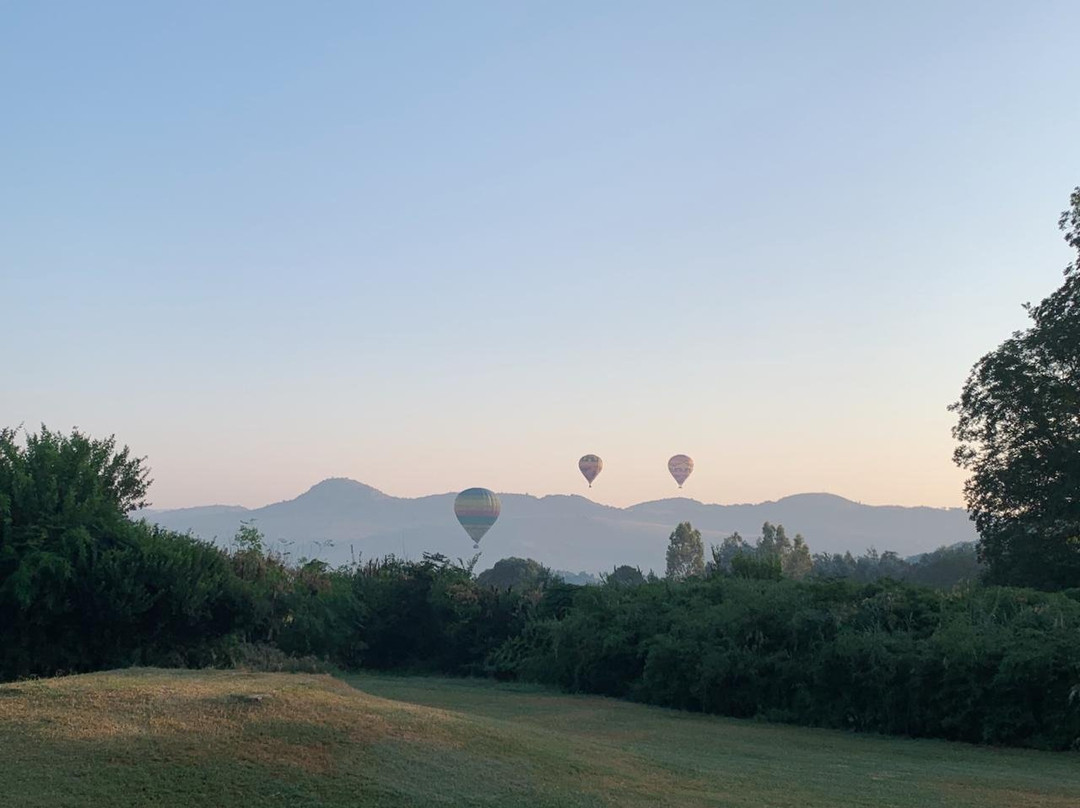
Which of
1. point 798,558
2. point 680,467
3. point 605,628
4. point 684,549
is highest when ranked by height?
point 680,467

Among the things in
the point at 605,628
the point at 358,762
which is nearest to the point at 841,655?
the point at 605,628

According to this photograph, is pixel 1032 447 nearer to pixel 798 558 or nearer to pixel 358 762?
pixel 358 762

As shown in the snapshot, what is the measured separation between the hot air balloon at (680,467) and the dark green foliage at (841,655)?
72.8 meters

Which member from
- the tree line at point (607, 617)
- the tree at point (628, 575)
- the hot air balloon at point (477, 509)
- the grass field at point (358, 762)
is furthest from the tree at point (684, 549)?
the grass field at point (358, 762)

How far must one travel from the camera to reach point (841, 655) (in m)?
19.4

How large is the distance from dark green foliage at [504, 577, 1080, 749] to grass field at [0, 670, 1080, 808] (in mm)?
1875

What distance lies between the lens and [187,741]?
10.3 metres

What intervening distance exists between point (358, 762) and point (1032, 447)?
3140 cm

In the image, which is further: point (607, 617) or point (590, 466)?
point (590, 466)

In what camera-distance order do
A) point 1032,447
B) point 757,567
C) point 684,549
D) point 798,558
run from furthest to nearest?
point 684,549
point 798,558
point 1032,447
point 757,567

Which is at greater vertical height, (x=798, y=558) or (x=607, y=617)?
(x=798, y=558)

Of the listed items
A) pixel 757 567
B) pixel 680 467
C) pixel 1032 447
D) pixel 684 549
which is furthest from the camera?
pixel 684 549

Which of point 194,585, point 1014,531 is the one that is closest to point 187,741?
point 194,585

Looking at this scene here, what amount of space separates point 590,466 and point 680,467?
1010 centimetres
